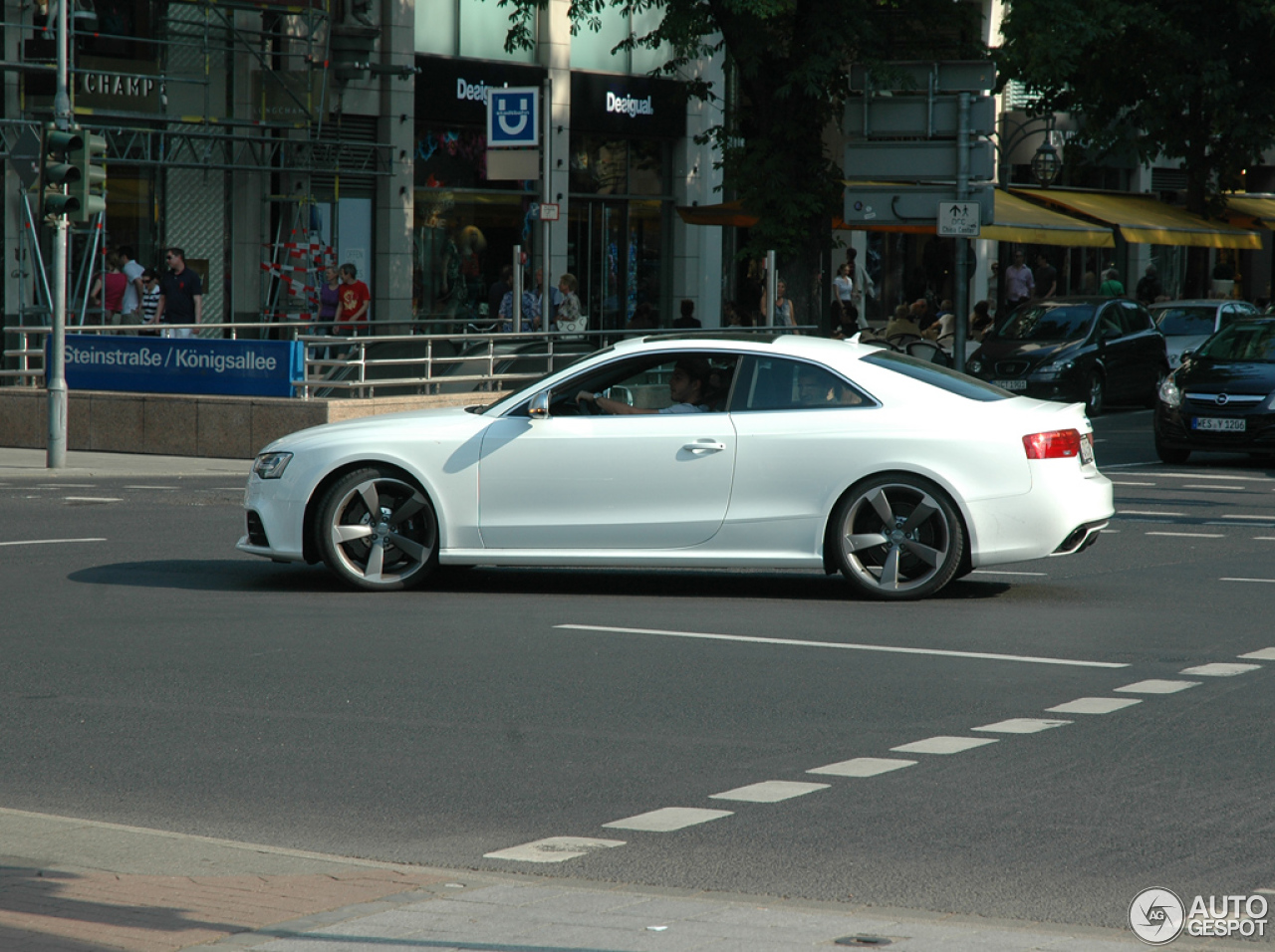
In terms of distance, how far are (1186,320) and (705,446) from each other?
78.5 feet

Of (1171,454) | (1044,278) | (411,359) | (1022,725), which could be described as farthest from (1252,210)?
(1022,725)

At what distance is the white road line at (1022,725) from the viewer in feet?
24.7

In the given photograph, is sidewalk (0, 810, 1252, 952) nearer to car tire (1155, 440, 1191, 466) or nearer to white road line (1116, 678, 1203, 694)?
white road line (1116, 678, 1203, 694)

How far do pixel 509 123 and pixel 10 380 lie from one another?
7.01 meters

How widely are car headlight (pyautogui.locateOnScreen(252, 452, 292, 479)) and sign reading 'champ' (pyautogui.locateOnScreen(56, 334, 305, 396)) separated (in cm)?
1044

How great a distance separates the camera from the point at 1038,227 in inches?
1292

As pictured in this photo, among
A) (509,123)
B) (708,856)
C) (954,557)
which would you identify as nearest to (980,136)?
(509,123)

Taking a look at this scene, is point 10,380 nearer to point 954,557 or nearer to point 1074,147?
point 954,557

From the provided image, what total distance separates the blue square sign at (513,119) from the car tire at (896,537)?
527 inches

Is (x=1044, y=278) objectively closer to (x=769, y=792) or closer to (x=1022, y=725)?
(x=1022, y=725)

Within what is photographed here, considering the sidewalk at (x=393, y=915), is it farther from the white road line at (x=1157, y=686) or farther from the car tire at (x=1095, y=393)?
the car tire at (x=1095, y=393)

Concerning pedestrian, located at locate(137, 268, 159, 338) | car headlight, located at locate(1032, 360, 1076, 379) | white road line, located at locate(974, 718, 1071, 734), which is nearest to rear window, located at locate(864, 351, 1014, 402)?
white road line, located at locate(974, 718, 1071, 734)

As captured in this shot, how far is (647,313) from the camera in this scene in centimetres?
3042

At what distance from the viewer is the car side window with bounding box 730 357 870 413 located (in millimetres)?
11062
